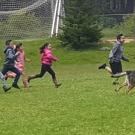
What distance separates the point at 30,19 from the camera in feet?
144

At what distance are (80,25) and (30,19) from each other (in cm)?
417

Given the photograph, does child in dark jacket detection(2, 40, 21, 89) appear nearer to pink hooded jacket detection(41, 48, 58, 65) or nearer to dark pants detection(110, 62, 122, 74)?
pink hooded jacket detection(41, 48, 58, 65)

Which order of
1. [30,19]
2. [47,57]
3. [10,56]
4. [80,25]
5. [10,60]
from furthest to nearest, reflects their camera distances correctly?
[30,19], [80,25], [47,57], [10,60], [10,56]

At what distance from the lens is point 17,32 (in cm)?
4294

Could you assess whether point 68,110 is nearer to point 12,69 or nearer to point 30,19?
point 12,69

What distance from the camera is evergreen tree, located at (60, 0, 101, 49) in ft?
136

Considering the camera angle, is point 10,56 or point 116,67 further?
point 116,67

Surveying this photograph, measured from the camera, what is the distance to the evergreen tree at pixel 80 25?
41.4m

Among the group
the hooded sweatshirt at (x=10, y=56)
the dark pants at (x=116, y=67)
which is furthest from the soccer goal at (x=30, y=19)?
the hooded sweatshirt at (x=10, y=56)

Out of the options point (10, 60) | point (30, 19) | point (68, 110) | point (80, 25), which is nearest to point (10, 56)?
point (10, 60)

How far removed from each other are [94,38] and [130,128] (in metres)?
30.8

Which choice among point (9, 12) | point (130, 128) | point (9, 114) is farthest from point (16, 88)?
point (9, 12)

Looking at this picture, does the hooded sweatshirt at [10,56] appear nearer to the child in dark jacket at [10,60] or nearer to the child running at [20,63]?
the child in dark jacket at [10,60]

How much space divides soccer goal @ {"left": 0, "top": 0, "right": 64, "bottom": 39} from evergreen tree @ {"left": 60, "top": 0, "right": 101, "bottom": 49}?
1.25 m
